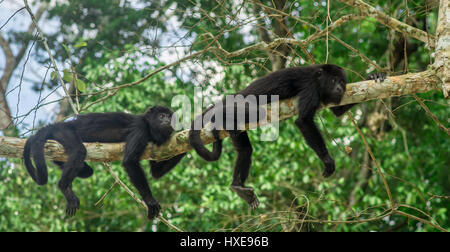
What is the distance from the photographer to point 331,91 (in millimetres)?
5258

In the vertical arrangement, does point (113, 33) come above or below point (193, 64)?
above

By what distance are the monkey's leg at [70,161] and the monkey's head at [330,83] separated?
311 centimetres

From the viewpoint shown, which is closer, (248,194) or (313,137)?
(313,137)

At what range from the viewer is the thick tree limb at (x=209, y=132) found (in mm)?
4727

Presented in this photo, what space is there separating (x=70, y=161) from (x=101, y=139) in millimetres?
896

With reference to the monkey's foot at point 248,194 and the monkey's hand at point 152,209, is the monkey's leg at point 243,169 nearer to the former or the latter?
the monkey's foot at point 248,194

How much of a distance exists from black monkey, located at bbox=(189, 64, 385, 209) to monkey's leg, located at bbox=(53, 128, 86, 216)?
144 cm

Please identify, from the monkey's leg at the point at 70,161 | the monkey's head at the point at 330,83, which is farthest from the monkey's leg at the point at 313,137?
the monkey's leg at the point at 70,161

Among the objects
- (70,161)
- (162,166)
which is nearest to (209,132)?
(162,166)

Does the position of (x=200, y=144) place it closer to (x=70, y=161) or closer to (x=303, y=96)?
(x=303, y=96)

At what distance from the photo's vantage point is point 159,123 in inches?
240
